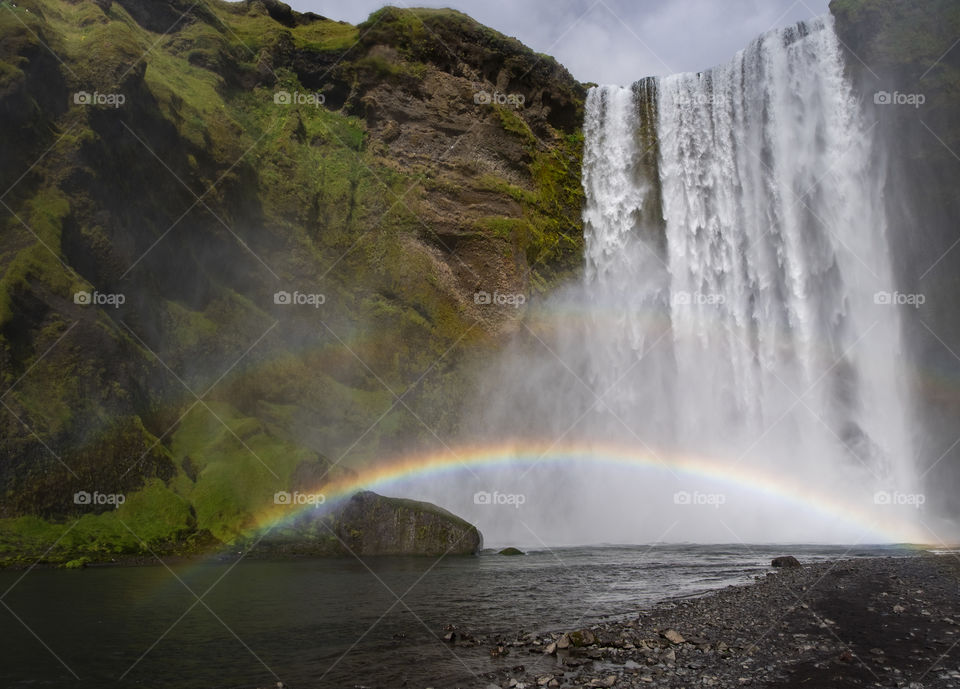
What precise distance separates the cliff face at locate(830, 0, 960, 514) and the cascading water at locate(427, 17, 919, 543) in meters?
1.09

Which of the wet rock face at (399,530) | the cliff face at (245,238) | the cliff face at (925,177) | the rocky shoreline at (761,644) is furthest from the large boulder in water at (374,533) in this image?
the cliff face at (925,177)

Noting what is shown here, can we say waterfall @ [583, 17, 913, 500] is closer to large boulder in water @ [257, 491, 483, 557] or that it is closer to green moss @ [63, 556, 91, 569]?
large boulder in water @ [257, 491, 483, 557]

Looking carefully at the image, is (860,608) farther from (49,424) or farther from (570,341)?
(570,341)

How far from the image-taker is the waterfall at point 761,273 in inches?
1515

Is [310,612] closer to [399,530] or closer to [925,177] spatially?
[399,530]

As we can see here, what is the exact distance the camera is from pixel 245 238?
1687 inches

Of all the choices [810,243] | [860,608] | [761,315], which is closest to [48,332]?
[860,608]

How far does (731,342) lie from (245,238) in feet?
100

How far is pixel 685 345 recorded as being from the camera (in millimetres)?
41969

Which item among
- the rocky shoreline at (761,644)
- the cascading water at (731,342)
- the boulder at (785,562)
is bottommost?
the boulder at (785,562)

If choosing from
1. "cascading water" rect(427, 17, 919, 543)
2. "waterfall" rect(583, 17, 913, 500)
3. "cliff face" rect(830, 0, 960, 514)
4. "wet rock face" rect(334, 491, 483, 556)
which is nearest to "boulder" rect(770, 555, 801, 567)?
"cascading water" rect(427, 17, 919, 543)

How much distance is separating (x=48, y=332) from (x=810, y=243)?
40564 millimetres

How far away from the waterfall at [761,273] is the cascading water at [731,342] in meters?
0.10

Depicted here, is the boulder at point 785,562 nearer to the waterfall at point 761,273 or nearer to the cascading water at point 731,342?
the cascading water at point 731,342
